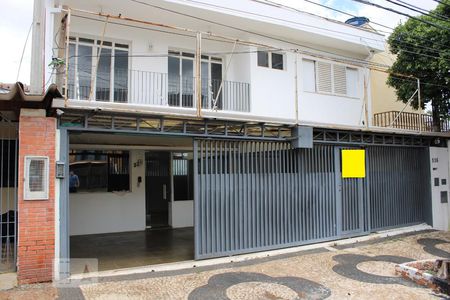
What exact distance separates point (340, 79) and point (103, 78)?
8.68 meters

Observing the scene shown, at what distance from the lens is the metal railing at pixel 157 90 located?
36.3ft

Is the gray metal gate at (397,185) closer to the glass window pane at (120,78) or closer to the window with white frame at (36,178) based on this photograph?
the glass window pane at (120,78)

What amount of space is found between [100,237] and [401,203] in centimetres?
932

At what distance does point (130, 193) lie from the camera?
12.5 metres

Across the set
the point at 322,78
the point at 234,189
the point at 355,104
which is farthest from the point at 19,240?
the point at 355,104

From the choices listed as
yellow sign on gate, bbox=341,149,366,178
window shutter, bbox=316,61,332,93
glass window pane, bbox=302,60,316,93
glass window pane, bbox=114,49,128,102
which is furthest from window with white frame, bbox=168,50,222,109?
yellow sign on gate, bbox=341,149,366,178

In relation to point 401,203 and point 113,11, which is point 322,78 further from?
point 113,11

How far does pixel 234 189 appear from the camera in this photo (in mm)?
8766

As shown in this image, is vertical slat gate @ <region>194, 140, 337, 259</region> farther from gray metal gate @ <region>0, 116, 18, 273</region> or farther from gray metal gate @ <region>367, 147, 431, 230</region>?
gray metal gate @ <region>0, 116, 18, 273</region>

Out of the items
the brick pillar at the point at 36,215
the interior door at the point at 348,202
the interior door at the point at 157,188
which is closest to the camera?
the brick pillar at the point at 36,215

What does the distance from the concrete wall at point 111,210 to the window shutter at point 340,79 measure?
7608 mm

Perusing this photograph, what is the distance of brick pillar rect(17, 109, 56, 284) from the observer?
652cm

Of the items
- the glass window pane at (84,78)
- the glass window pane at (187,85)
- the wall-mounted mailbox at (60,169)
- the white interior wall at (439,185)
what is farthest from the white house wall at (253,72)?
the wall-mounted mailbox at (60,169)

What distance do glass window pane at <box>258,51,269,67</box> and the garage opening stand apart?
3.75m
